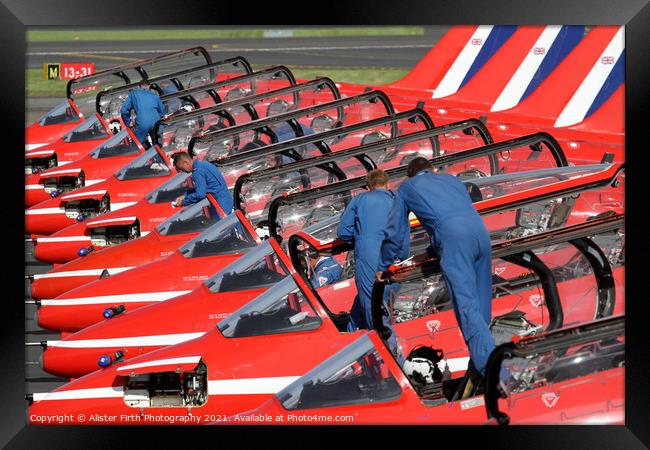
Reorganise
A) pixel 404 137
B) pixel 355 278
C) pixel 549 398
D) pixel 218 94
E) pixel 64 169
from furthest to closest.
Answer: pixel 218 94
pixel 64 169
pixel 404 137
pixel 355 278
pixel 549 398

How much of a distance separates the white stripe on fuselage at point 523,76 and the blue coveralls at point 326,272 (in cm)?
543

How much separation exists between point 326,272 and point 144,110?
5.12 metres

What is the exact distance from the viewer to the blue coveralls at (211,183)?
8.27 meters

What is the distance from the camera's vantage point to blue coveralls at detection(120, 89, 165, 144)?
37.0 ft

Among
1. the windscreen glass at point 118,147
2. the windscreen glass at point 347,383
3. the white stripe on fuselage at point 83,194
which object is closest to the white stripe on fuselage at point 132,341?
the windscreen glass at point 347,383

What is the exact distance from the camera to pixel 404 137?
28.5 ft

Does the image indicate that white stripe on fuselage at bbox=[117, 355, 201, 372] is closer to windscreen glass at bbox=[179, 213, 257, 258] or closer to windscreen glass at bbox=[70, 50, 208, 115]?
windscreen glass at bbox=[179, 213, 257, 258]

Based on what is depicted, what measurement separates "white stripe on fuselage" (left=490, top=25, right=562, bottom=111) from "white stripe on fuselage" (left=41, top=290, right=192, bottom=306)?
5.39m

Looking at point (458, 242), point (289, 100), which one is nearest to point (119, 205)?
point (289, 100)

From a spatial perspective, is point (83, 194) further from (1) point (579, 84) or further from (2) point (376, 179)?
(1) point (579, 84)

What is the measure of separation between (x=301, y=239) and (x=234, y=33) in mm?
18495
